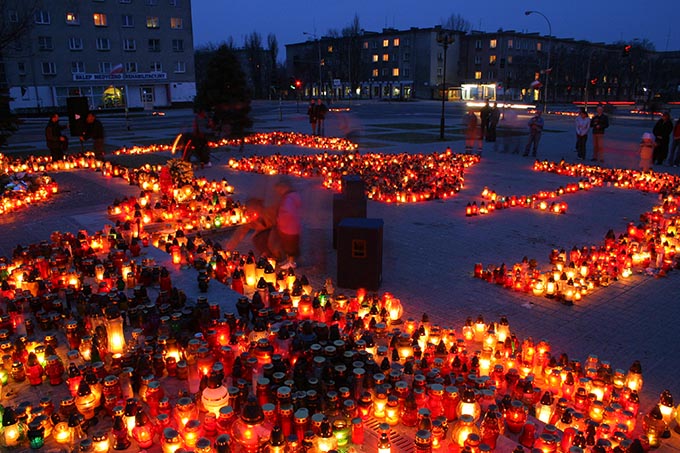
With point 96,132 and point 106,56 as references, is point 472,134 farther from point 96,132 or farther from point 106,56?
point 106,56

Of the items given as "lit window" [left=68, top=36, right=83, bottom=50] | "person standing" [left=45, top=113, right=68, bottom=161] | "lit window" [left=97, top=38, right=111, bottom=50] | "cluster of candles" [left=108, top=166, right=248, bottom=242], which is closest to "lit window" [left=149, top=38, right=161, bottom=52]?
"lit window" [left=97, top=38, right=111, bottom=50]

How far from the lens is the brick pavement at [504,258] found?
637cm

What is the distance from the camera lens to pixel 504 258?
9.42m

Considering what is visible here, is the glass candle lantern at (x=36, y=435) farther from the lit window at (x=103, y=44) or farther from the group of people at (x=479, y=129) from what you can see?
the lit window at (x=103, y=44)

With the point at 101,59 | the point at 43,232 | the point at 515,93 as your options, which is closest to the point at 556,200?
the point at 43,232

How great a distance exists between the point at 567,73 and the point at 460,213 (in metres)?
90.4

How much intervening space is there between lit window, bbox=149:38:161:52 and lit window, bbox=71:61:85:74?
7.96m

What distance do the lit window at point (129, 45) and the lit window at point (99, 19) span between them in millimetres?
2736

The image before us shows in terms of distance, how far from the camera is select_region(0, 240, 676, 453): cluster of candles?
13.7 ft

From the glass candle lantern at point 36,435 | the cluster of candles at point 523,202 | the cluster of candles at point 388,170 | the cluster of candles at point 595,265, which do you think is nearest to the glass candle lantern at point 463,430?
the glass candle lantern at point 36,435

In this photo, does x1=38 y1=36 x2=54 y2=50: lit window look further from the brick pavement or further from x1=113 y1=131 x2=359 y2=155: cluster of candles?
the brick pavement

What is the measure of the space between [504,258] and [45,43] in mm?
59304

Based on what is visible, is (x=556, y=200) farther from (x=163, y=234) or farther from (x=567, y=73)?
(x=567, y=73)

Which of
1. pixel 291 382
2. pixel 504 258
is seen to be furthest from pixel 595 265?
pixel 291 382
